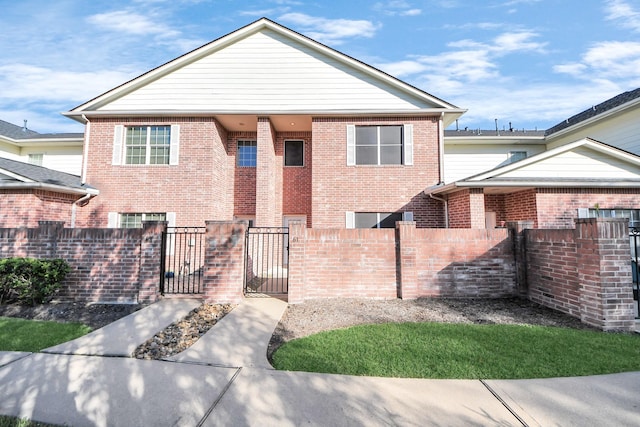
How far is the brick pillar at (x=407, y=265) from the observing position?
691 centimetres

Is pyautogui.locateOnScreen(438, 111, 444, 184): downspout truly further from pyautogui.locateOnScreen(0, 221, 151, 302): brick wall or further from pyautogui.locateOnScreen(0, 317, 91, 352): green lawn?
pyautogui.locateOnScreen(0, 317, 91, 352): green lawn

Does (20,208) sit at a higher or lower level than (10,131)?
lower

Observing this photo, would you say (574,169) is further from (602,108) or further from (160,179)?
(160,179)

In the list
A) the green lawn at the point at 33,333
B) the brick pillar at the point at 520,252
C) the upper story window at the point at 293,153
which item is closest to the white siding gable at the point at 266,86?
the upper story window at the point at 293,153

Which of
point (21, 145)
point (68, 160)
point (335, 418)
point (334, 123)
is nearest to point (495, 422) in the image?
point (335, 418)

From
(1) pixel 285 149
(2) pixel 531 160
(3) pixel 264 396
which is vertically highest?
(1) pixel 285 149

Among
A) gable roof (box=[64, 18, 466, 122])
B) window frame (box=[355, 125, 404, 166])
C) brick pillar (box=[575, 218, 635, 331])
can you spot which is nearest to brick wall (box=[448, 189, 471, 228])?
window frame (box=[355, 125, 404, 166])

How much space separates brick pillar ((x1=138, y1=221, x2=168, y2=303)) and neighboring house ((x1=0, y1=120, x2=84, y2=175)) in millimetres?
11712

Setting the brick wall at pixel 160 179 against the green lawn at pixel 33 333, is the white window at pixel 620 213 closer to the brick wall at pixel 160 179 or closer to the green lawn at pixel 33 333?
the brick wall at pixel 160 179

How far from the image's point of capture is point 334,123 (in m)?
11.9

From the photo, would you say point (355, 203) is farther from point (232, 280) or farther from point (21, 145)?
point (21, 145)

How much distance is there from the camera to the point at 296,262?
6.90m

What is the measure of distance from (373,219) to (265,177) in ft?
15.3

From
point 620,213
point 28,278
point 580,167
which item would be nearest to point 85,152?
point 28,278
